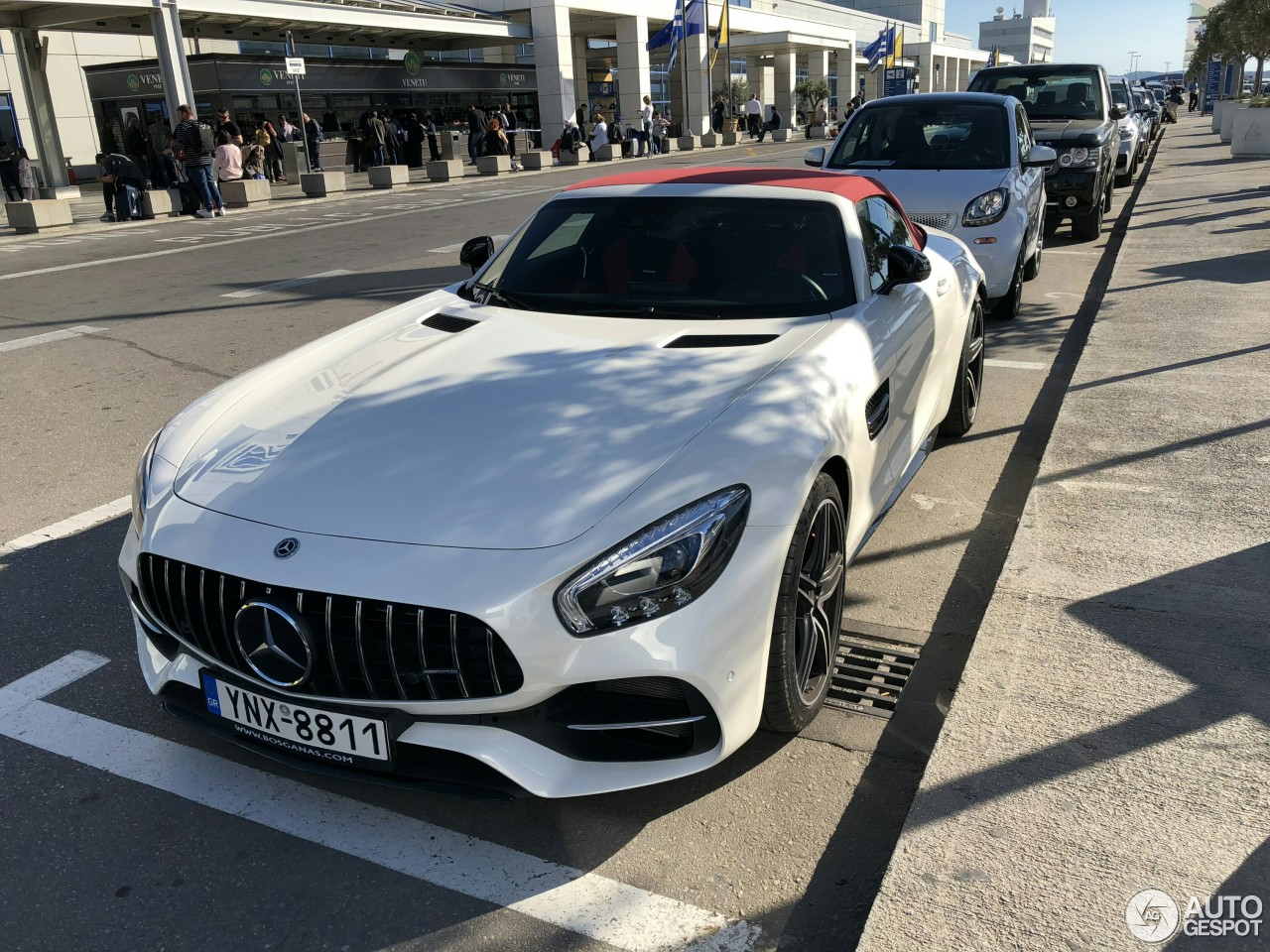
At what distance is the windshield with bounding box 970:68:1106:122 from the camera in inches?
518

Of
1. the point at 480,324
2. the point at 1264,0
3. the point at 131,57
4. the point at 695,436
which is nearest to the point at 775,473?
the point at 695,436

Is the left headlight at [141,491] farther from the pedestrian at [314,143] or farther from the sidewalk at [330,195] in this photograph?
the pedestrian at [314,143]

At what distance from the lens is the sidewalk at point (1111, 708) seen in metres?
2.35

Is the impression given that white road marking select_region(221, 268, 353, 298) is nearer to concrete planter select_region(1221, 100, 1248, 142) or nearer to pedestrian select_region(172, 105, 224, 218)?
pedestrian select_region(172, 105, 224, 218)

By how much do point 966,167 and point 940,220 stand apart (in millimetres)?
884

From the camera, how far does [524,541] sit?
249 centimetres

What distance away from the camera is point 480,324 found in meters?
3.94

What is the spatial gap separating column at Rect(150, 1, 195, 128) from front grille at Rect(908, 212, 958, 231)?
19684 mm

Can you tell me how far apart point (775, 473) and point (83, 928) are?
2012 millimetres

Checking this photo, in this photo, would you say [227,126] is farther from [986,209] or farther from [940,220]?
[986,209]

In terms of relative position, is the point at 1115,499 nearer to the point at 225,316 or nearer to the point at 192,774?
the point at 192,774

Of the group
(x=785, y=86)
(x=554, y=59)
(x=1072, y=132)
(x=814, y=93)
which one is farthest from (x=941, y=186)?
(x=785, y=86)

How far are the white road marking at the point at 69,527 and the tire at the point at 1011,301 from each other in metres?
6.65

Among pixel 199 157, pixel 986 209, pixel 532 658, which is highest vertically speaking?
pixel 199 157
